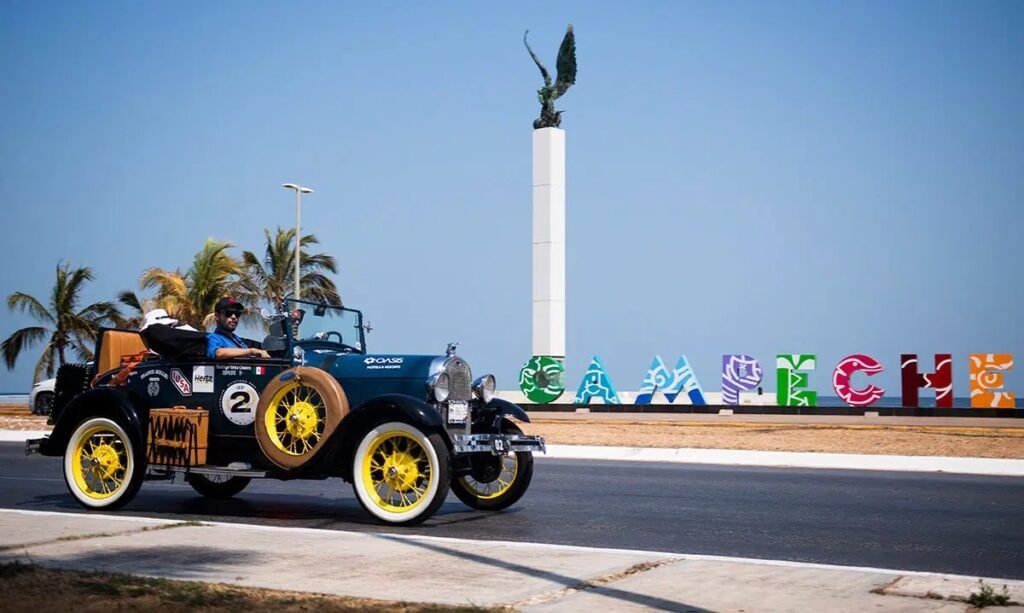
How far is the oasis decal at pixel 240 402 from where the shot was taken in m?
10.7

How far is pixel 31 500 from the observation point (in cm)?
1212

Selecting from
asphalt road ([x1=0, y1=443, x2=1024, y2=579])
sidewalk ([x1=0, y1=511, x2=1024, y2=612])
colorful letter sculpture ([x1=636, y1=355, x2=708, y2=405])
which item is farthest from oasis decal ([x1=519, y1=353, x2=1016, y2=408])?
sidewalk ([x1=0, y1=511, x2=1024, y2=612])

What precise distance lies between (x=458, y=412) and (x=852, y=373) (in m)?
26.0

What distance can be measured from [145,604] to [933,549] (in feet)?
19.0

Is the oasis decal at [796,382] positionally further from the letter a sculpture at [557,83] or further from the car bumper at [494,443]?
the car bumper at [494,443]

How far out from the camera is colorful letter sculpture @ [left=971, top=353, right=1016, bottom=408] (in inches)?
1283

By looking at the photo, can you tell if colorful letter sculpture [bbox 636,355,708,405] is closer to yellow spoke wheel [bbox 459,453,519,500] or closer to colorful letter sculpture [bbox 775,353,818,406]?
colorful letter sculpture [bbox 775,353,818,406]

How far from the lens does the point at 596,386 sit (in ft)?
128

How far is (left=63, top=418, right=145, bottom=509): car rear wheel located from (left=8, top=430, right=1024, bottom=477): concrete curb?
8339 mm

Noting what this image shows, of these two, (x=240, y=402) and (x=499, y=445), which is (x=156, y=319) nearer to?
(x=240, y=402)

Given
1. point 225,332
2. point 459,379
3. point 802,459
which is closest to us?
point 459,379

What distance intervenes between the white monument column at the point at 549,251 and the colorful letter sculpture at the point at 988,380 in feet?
48.0

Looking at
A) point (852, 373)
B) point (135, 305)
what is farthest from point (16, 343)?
point (852, 373)

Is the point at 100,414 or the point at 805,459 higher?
the point at 100,414
